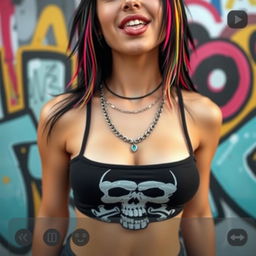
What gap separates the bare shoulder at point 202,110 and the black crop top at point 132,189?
0.12 m

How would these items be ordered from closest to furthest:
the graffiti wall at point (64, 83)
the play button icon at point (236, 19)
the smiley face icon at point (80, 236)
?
1. the smiley face icon at point (80, 236)
2. the play button icon at point (236, 19)
3. the graffiti wall at point (64, 83)

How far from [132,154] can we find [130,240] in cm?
20

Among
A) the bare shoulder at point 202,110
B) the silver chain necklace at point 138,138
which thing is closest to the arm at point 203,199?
the bare shoulder at point 202,110

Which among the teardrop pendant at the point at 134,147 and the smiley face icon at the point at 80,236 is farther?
the teardrop pendant at the point at 134,147

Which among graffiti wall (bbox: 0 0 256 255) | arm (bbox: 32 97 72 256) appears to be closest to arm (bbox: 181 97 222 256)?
arm (bbox: 32 97 72 256)

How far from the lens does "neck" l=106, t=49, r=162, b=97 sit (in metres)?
1.05

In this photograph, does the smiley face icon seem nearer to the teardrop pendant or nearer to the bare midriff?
the bare midriff

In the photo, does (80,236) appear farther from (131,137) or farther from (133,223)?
(131,137)

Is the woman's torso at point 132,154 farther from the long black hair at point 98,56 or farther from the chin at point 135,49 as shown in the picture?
the chin at point 135,49

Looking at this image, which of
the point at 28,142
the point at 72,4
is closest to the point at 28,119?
the point at 28,142

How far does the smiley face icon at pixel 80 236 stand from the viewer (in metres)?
0.90

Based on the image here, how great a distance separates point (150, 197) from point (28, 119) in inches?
75.0

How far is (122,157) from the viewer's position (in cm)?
100

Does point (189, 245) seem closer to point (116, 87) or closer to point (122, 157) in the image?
point (122, 157)
